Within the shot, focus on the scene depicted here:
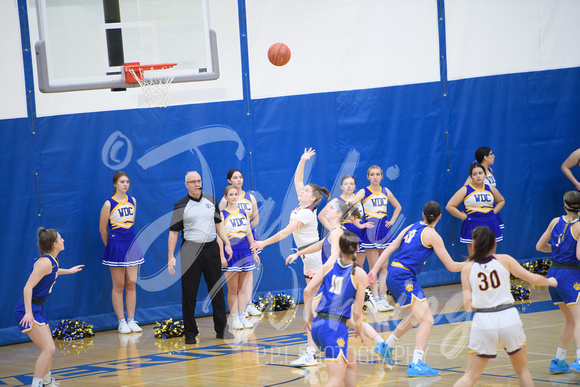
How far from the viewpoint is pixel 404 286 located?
7.84 meters

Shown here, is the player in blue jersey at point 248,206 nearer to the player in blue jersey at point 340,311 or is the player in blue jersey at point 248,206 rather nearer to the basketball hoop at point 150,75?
the basketball hoop at point 150,75

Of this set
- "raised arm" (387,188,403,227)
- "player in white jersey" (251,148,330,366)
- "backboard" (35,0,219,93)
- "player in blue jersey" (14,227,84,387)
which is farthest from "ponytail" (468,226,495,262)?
"raised arm" (387,188,403,227)

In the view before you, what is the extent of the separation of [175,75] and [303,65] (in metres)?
3.37

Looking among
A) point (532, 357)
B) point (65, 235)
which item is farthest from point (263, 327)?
point (532, 357)

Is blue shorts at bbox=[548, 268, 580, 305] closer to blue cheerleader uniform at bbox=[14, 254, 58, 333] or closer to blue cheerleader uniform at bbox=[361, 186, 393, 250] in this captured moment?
blue cheerleader uniform at bbox=[361, 186, 393, 250]

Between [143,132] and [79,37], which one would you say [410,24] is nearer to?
[143,132]

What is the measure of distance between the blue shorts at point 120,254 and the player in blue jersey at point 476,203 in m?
5.46

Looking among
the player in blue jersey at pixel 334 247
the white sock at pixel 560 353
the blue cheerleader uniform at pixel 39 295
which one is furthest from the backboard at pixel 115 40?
the white sock at pixel 560 353

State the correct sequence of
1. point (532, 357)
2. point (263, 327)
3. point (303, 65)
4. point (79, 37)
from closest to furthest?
point (532, 357) < point (79, 37) < point (263, 327) < point (303, 65)

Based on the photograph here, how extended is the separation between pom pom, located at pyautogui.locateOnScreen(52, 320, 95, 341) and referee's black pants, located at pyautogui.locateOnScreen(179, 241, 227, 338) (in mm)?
1969

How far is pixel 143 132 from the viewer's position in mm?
11836

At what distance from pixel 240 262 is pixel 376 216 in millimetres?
2580

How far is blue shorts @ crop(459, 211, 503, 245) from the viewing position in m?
12.6

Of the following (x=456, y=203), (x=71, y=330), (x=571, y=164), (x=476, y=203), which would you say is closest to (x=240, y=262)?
(x=71, y=330)
